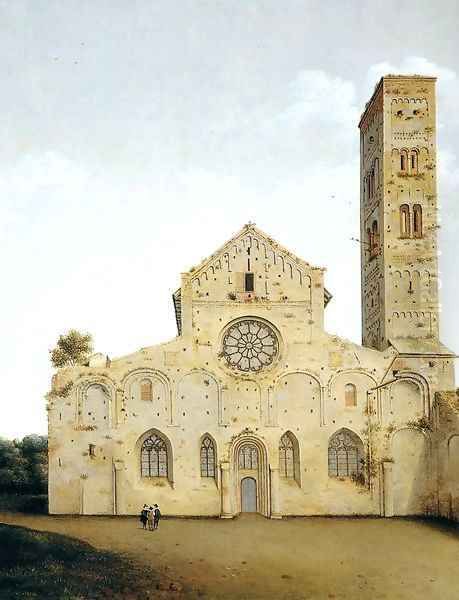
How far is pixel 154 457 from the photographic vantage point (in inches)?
1494

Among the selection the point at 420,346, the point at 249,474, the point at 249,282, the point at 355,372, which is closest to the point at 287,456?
the point at 249,474

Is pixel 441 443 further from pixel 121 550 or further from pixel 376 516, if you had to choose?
pixel 121 550

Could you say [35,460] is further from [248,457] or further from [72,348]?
[248,457]

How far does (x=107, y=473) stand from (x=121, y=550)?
8108 millimetres

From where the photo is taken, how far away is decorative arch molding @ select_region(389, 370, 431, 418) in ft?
126

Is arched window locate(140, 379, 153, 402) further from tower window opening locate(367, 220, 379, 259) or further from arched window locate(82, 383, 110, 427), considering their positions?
tower window opening locate(367, 220, 379, 259)

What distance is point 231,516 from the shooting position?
1454 inches

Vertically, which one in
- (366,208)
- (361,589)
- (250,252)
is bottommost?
(361,589)

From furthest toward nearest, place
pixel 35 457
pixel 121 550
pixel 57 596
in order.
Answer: pixel 35 457 < pixel 121 550 < pixel 57 596

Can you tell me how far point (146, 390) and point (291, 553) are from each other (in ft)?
38.2

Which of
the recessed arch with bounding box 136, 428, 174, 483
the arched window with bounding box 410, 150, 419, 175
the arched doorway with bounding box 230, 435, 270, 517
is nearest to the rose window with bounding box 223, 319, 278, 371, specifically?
the arched doorway with bounding box 230, 435, 270, 517

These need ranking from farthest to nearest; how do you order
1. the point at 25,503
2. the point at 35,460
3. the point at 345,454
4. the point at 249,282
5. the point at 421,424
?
the point at 35,460 < the point at 25,503 < the point at 249,282 < the point at 345,454 < the point at 421,424

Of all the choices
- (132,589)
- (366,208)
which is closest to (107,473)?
(132,589)

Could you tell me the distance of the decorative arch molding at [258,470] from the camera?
37.5 metres
